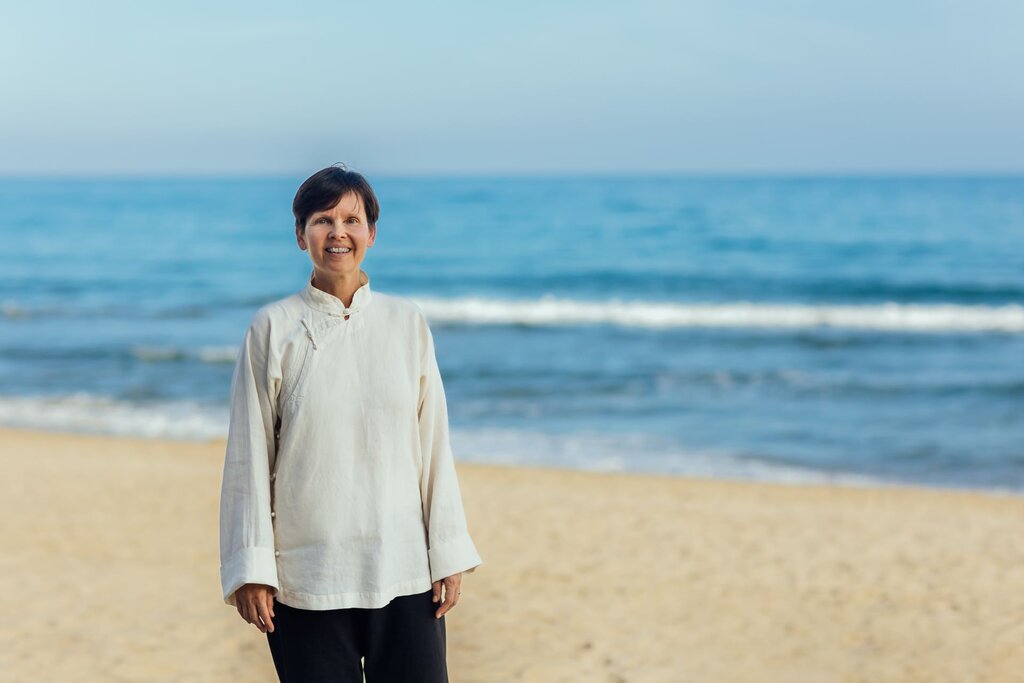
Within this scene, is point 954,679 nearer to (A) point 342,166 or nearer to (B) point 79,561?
(A) point 342,166

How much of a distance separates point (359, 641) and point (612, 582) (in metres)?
4.13

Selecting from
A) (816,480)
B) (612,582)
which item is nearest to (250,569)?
(612,582)

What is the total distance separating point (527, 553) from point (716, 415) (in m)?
5.73

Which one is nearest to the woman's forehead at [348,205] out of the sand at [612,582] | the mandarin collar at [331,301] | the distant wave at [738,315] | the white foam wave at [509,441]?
the mandarin collar at [331,301]

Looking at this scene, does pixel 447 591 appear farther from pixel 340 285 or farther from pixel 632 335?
pixel 632 335

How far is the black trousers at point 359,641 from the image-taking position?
7.59 ft

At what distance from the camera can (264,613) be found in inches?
89.3

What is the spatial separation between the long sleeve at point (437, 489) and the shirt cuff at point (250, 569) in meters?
0.35

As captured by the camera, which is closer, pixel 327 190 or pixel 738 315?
pixel 327 190

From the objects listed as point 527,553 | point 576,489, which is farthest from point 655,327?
point 527,553

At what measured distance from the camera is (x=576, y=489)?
876 centimetres

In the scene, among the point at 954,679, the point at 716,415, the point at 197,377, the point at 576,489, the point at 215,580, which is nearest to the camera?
the point at 954,679

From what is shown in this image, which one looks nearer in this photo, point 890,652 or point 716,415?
point 890,652

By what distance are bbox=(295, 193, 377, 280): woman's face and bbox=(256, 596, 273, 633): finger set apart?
71cm
